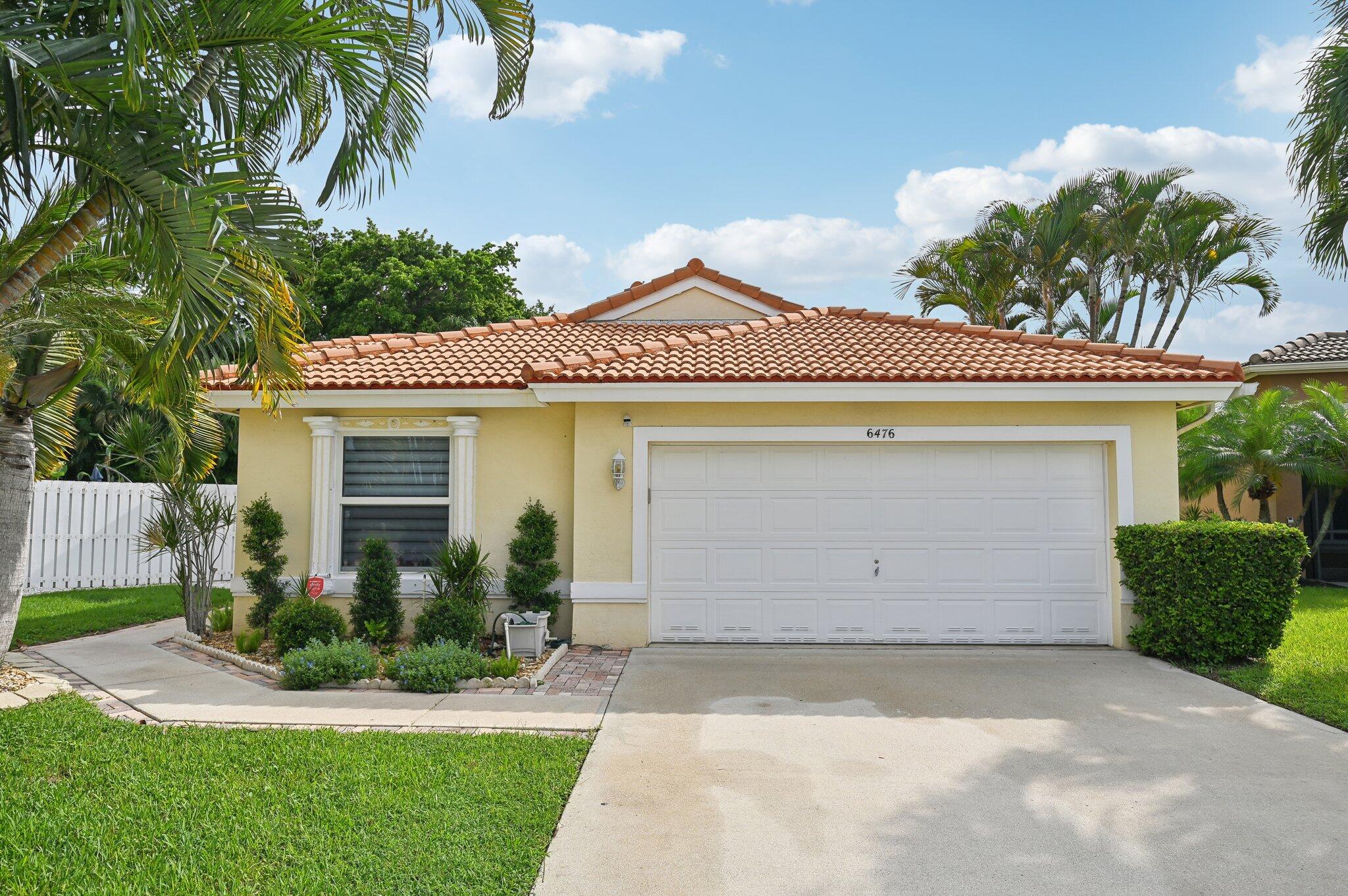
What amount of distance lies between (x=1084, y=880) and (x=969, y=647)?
5885mm

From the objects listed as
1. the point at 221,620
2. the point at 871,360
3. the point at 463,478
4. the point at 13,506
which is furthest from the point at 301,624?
the point at 871,360

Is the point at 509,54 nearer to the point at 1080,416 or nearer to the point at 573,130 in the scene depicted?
the point at 573,130

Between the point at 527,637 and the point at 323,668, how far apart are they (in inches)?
82.9

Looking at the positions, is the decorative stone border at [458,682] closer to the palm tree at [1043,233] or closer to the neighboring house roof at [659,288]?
the neighboring house roof at [659,288]

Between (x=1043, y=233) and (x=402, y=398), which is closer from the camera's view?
(x=402, y=398)

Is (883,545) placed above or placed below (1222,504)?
below

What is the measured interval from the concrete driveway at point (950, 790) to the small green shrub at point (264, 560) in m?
4.82

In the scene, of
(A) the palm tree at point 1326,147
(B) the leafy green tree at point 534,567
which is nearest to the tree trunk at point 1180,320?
(A) the palm tree at point 1326,147

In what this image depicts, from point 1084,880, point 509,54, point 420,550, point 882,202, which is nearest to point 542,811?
point 1084,880

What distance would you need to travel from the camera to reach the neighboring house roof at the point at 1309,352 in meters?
19.3

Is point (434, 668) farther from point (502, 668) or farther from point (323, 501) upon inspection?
point (323, 501)

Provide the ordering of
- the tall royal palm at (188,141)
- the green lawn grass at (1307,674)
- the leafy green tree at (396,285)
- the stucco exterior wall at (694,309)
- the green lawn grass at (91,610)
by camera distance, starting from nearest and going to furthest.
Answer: the tall royal palm at (188,141) → the green lawn grass at (1307,674) → the green lawn grass at (91,610) → the stucco exterior wall at (694,309) → the leafy green tree at (396,285)

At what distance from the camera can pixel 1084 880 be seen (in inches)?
161

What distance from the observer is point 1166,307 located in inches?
819
